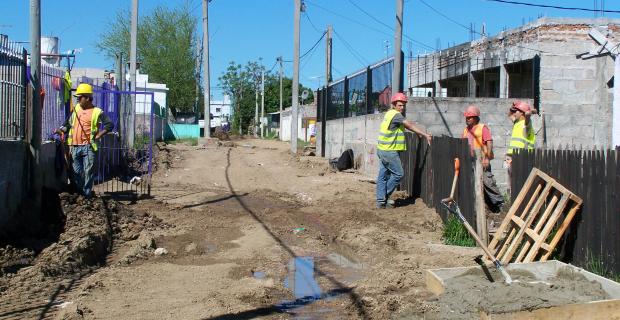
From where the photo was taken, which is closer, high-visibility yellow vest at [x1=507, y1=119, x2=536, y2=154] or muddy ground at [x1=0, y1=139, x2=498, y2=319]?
muddy ground at [x1=0, y1=139, x2=498, y2=319]

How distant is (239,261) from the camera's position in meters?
6.94

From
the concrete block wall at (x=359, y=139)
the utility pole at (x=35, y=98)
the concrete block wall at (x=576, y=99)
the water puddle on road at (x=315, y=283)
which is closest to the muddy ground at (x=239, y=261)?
the water puddle on road at (x=315, y=283)

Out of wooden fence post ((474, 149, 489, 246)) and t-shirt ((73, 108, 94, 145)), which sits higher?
t-shirt ((73, 108, 94, 145))

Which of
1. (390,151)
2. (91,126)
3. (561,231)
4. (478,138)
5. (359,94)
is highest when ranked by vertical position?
(359,94)

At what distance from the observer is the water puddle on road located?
204 inches

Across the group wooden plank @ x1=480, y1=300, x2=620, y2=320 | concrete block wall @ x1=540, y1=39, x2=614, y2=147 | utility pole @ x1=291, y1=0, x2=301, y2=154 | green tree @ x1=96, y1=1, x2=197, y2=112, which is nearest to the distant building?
green tree @ x1=96, y1=1, x2=197, y2=112

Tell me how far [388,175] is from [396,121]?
2.76 feet

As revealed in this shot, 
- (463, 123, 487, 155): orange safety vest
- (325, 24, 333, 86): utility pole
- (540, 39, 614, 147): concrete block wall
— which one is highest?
(325, 24, 333, 86): utility pole

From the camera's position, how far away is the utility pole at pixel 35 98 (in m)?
8.73

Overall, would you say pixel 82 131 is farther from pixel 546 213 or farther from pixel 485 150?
pixel 546 213

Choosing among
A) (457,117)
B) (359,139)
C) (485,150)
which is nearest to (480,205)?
(485,150)

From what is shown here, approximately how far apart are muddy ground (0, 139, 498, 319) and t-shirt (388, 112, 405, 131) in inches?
49.4

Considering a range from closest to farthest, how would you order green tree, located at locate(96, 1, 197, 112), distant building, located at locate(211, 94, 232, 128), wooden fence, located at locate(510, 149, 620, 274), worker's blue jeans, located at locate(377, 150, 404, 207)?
wooden fence, located at locate(510, 149, 620, 274) < worker's blue jeans, located at locate(377, 150, 404, 207) < green tree, located at locate(96, 1, 197, 112) < distant building, located at locate(211, 94, 232, 128)

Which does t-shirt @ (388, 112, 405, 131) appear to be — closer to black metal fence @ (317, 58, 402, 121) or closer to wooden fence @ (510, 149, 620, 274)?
wooden fence @ (510, 149, 620, 274)
